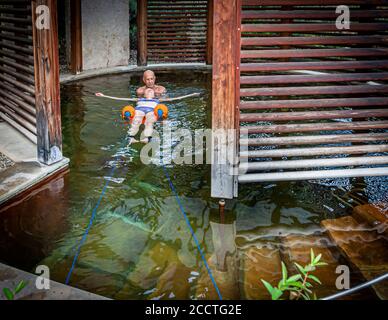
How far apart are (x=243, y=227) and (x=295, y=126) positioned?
1.33 metres

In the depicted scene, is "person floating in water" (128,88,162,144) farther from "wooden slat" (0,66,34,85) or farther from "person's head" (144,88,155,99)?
"wooden slat" (0,66,34,85)

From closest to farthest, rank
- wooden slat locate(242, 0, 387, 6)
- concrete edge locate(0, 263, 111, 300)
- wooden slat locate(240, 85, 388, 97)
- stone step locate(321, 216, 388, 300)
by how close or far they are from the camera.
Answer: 1. concrete edge locate(0, 263, 111, 300)
2. stone step locate(321, 216, 388, 300)
3. wooden slat locate(242, 0, 387, 6)
4. wooden slat locate(240, 85, 388, 97)

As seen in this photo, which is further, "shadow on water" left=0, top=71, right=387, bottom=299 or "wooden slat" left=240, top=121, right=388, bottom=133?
"wooden slat" left=240, top=121, right=388, bottom=133

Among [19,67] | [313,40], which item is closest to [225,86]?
[313,40]

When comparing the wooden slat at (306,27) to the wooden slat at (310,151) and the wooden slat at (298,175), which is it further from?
the wooden slat at (298,175)

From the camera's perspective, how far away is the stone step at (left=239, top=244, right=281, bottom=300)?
4.09 metres

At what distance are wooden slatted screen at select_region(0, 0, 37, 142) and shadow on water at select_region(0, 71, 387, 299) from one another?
2.68 feet

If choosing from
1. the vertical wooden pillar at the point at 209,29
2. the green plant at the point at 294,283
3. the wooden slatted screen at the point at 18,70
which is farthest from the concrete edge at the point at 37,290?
the vertical wooden pillar at the point at 209,29

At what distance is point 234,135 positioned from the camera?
17.9ft

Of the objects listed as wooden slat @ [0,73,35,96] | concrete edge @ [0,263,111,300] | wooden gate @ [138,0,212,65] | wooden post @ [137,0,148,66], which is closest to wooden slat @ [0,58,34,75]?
wooden slat @ [0,73,35,96]

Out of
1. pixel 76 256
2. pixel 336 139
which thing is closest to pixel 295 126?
pixel 336 139

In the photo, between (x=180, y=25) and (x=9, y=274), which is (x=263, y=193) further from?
(x=180, y=25)

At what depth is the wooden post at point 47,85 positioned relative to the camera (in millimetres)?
6203
